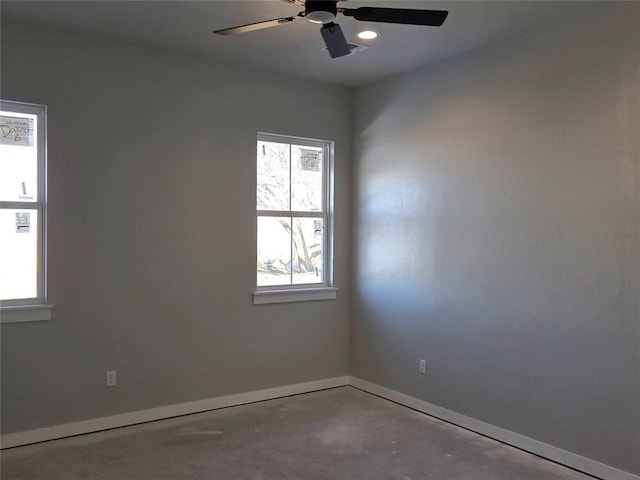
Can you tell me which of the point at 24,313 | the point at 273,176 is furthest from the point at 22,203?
the point at 273,176

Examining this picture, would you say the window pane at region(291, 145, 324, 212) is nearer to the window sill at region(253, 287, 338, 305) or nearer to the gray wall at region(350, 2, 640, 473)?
the gray wall at region(350, 2, 640, 473)

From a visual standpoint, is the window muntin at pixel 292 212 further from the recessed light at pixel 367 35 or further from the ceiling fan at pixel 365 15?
the ceiling fan at pixel 365 15

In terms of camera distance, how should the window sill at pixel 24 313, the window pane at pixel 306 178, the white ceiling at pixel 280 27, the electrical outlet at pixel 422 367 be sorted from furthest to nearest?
the window pane at pixel 306 178, the electrical outlet at pixel 422 367, the window sill at pixel 24 313, the white ceiling at pixel 280 27

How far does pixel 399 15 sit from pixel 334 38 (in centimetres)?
38

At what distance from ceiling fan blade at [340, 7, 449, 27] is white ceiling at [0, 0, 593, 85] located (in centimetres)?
64

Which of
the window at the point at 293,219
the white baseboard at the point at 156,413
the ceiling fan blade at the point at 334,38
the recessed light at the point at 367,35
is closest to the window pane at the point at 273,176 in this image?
the window at the point at 293,219

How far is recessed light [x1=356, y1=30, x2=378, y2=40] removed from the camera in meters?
3.39

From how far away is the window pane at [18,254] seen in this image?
11.1 feet

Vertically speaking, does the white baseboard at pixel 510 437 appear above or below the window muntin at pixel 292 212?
below

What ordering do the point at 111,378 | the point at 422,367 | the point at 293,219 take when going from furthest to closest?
the point at 293,219 → the point at 422,367 → the point at 111,378

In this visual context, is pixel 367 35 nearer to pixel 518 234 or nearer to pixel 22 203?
pixel 518 234


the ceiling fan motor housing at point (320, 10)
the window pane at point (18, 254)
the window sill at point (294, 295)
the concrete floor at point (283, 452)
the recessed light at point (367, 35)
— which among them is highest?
the recessed light at point (367, 35)

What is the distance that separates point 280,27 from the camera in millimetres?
3357

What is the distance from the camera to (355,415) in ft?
13.1
